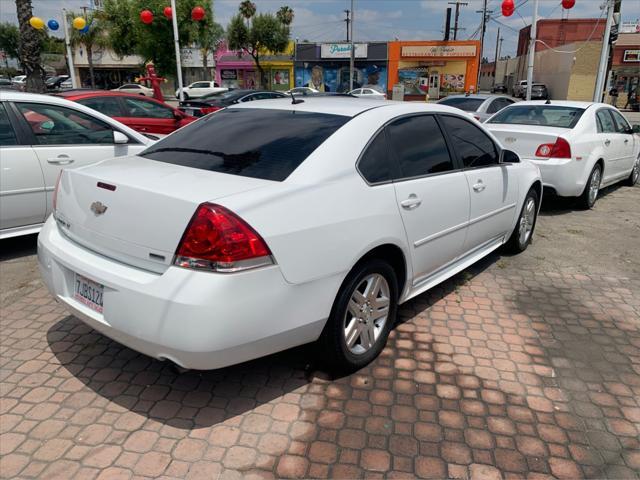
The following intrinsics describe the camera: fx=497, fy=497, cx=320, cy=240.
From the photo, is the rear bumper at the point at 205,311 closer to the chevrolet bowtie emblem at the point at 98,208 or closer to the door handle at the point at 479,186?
the chevrolet bowtie emblem at the point at 98,208

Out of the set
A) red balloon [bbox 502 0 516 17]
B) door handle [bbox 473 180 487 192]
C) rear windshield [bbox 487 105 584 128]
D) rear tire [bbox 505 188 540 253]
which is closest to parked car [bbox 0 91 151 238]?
door handle [bbox 473 180 487 192]

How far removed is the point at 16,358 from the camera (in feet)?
11.0

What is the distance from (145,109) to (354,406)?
7.92 metres

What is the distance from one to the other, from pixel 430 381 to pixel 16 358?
108 inches

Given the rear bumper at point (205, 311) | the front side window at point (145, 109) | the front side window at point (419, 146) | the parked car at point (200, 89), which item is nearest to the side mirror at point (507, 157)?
the front side window at point (419, 146)

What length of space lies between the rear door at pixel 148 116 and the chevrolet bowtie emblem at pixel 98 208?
262 inches

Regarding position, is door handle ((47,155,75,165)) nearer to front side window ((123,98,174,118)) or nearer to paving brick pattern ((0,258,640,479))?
paving brick pattern ((0,258,640,479))

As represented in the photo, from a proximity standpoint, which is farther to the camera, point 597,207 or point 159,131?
point 159,131

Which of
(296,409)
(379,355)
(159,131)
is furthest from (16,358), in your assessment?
(159,131)

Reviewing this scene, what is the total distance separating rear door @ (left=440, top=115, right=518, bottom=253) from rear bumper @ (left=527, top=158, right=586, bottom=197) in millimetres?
2376

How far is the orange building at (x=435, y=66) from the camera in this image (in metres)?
43.5

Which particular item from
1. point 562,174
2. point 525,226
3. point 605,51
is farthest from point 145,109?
point 605,51

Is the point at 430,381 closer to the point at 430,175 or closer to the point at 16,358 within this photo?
the point at 430,175

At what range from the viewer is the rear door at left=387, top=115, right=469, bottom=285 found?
332 centimetres
